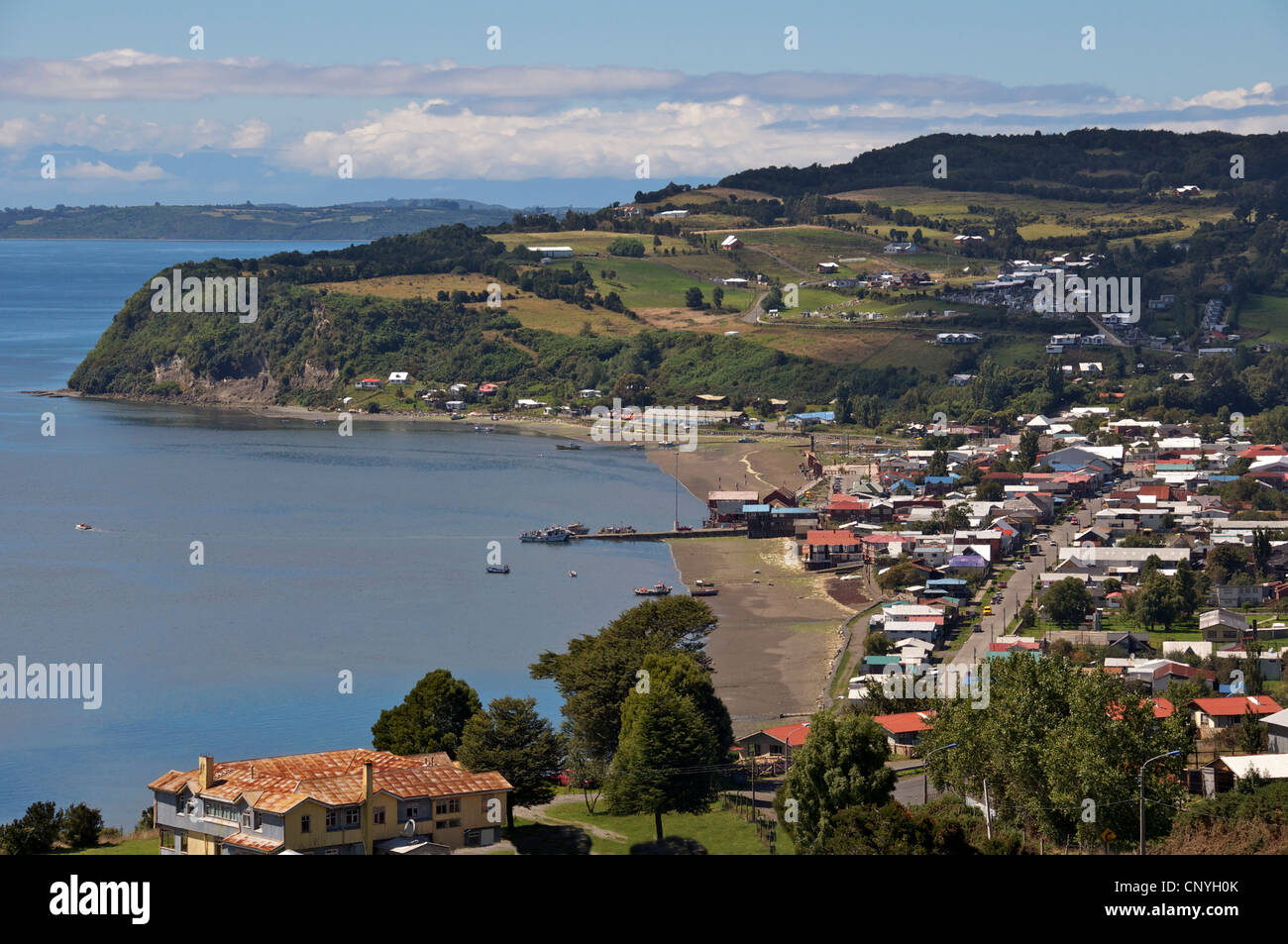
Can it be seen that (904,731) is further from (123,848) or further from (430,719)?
(123,848)

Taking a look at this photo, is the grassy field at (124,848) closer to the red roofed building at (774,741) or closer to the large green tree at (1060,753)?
the red roofed building at (774,741)

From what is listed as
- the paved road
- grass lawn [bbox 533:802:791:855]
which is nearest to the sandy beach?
the paved road

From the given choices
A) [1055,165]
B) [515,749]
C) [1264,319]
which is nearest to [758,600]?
[515,749]

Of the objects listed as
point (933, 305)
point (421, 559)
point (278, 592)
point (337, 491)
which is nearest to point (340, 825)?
point (278, 592)

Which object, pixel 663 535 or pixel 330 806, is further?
pixel 663 535

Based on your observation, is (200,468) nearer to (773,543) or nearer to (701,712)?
(773,543)
